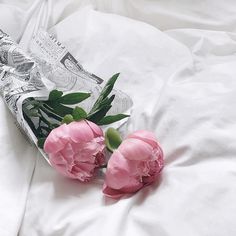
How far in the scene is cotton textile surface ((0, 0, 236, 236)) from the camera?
0.54 metres

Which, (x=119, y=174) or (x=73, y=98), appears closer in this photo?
(x=119, y=174)

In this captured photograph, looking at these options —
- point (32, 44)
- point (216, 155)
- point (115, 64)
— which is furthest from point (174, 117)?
point (32, 44)

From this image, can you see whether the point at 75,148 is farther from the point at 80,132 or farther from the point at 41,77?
the point at 41,77

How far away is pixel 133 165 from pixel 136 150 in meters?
0.02

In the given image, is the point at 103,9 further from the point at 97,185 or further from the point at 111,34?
the point at 97,185

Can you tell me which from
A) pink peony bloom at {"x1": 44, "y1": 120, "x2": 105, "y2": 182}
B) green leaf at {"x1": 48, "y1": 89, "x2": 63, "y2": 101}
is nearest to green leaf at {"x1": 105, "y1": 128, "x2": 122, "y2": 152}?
pink peony bloom at {"x1": 44, "y1": 120, "x2": 105, "y2": 182}

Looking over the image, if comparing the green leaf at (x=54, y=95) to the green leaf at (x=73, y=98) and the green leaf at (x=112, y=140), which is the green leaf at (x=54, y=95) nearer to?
the green leaf at (x=73, y=98)

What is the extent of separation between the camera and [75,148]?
60 centimetres

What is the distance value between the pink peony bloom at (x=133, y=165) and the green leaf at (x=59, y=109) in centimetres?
13

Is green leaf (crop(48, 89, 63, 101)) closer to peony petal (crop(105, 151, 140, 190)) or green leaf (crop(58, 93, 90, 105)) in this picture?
green leaf (crop(58, 93, 90, 105))

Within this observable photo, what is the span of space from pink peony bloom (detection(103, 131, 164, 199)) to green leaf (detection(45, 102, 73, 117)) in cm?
13

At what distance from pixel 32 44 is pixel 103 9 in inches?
10.3

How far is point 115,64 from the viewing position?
2.73 ft

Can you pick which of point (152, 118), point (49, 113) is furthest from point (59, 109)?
point (152, 118)
